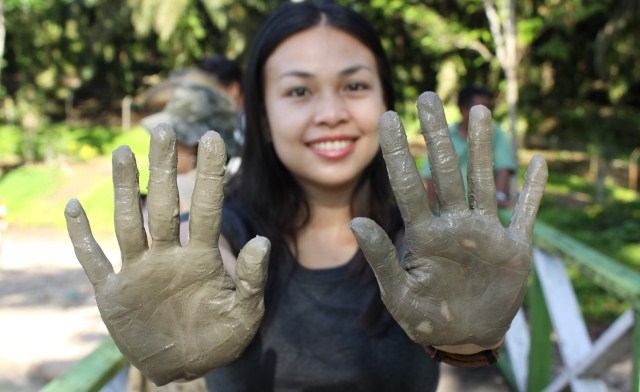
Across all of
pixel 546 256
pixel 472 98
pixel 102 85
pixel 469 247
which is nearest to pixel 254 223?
pixel 469 247

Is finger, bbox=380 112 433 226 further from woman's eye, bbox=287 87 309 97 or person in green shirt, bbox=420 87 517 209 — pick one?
person in green shirt, bbox=420 87 517 209

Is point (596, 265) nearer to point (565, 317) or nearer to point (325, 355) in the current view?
point (565, 317)

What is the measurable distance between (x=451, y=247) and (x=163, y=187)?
1.69ft

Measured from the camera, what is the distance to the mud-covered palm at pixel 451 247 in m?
1.09

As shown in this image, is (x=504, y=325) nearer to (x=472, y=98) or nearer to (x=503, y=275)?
(x=503, y=275)

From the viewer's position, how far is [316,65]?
59.4 inches

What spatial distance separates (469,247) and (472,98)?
342 cm

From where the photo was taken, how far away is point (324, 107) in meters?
1.47

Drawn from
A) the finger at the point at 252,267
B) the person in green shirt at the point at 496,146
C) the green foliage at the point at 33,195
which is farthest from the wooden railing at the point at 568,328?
the green foliage at the point at 33,195

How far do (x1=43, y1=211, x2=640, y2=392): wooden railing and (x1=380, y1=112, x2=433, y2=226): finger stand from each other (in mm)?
808

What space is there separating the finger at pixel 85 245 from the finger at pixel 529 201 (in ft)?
2.42

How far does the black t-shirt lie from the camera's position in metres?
1.43

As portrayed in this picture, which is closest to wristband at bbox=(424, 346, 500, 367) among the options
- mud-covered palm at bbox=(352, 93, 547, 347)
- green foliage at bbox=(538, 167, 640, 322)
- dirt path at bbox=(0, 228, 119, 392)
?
mud-covered palm at bbox=(352, 93, 547, 347)

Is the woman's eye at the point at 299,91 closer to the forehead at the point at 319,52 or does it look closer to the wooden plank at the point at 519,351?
the forehead at the point at 319,52
